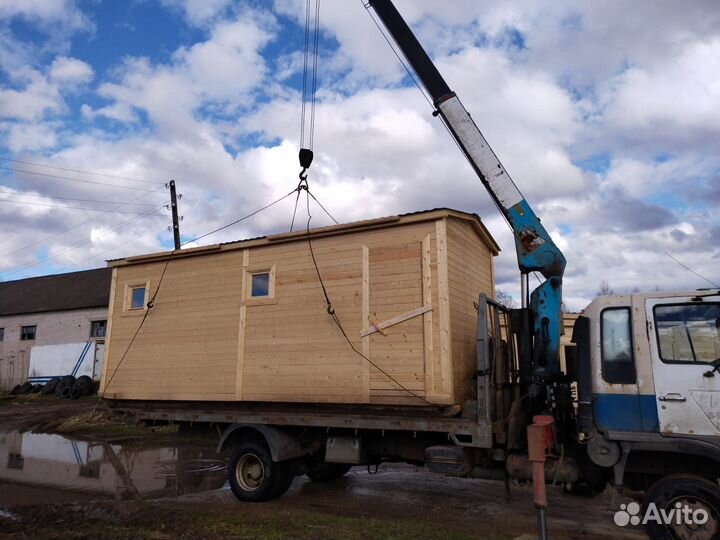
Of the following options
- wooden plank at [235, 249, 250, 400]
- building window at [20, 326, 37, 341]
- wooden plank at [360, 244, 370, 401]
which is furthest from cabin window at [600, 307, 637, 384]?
building window at [20, 326, 37, 341]

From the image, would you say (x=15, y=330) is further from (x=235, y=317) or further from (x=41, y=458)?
(x=235, y=317)

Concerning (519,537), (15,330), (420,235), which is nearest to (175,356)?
(420,235)

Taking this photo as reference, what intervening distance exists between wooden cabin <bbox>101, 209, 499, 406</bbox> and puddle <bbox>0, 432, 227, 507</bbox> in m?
1.52

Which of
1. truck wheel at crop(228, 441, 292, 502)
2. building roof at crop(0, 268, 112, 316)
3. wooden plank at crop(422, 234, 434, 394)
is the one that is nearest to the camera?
wooden plank at crop(422, 234, 434, 394)

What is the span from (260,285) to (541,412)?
4.67 meters

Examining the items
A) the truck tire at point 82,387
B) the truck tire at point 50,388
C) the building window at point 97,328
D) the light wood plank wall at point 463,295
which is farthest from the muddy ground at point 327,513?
the building window at point 97,328

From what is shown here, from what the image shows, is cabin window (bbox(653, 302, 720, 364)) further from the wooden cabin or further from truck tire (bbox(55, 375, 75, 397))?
truck tire (bbox(55, 375, 75, 397))

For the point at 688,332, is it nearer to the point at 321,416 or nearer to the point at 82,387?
the point at 321,416

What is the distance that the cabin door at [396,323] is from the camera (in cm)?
728

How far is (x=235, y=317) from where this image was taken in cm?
901

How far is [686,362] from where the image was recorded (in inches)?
216

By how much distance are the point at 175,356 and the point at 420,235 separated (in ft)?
16.0

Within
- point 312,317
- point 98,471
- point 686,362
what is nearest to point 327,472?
point 312,317

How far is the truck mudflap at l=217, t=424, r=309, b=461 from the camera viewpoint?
25.2 ft
